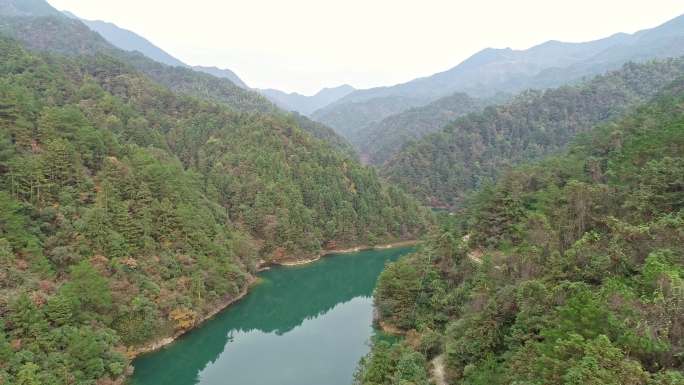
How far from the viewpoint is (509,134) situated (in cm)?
8894

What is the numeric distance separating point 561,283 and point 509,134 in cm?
7954

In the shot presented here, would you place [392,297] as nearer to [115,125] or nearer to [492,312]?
[492,312]

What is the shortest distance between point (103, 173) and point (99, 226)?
476 cm

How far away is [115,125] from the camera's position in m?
41.6

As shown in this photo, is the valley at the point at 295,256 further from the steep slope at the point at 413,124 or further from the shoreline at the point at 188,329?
the steep slope at the point at 413,124

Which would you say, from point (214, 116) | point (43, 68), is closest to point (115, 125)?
point (43, 68)

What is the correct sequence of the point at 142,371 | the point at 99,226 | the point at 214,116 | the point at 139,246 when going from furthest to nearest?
the point at 214,116 < the point at 139,246 < the point at 99,226 < the point at 142,371

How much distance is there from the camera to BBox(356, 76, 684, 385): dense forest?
10.9 metres

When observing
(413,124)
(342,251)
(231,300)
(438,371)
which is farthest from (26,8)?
(438,371)

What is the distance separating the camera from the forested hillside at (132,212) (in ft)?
64.5

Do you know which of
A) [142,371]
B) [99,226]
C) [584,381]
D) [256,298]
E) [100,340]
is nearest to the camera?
[584,381]

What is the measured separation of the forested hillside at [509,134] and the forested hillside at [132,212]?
23.6 m

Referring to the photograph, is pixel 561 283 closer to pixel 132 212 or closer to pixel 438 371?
pixel 438 371

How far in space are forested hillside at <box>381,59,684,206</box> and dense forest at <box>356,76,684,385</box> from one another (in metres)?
43.5
